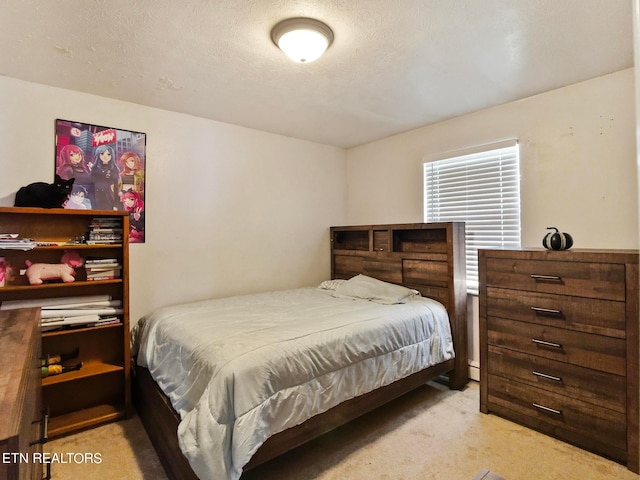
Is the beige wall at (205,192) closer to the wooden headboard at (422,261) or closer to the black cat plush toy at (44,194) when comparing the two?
the black cat plush toy at (44,194)

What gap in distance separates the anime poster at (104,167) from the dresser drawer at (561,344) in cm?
285

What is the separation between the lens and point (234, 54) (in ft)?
6.50

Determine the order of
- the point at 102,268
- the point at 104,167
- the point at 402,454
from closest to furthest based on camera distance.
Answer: the point at 402,454
the point at 102,268
the point at 104,167

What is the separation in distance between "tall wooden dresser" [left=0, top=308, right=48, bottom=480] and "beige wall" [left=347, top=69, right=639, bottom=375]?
9.76 ft

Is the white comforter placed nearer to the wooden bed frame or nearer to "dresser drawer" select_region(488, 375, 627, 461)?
the wooden bed frame

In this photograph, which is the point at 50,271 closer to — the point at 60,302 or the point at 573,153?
the point at 60,302

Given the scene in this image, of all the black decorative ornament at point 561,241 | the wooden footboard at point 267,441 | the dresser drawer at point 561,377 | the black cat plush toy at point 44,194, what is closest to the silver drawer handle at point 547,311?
the dresser drawer at point 561,377

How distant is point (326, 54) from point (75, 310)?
7.67ft

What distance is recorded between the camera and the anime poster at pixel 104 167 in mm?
2451

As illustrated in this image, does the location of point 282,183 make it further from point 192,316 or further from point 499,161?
point 499,161

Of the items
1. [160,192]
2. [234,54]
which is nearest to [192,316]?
[160,192]

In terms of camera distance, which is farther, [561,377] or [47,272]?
[47,272]

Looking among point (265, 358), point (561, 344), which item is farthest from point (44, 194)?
point (561, 344)

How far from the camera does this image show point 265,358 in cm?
161
